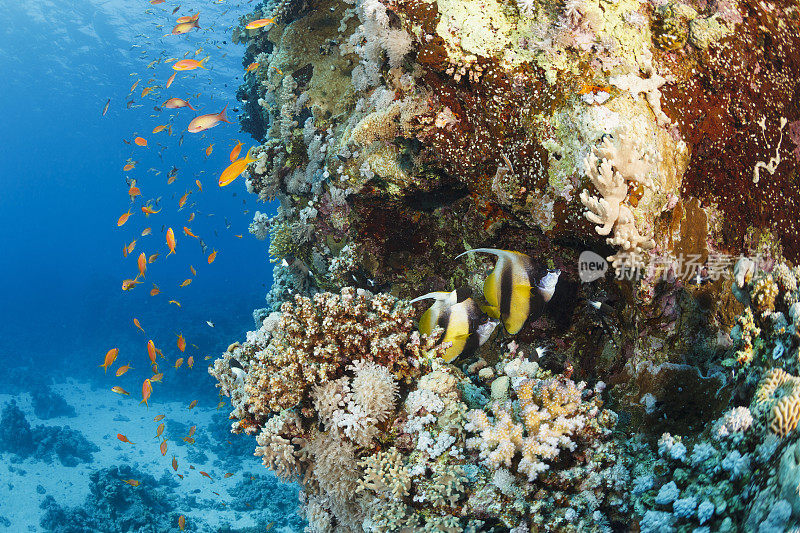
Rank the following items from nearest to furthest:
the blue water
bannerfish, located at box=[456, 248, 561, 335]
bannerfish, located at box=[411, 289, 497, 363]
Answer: bannerfish, located at box=[456, 248, 561, 335]
bannerfish, located at box=[411, 289, 497, 363]
the blue water

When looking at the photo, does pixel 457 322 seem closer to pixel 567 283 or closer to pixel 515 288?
pixel 515 288

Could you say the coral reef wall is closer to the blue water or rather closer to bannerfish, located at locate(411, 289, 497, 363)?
bannerfish, located at locate(411, 289, 497, 363)

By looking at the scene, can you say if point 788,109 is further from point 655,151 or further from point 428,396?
point 428,396

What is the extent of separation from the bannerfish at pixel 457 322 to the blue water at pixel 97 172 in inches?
196

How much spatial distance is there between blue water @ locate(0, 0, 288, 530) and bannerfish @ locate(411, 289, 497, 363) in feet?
16.3

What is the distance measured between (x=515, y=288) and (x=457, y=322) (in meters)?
0.75

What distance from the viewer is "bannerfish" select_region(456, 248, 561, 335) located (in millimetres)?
2646

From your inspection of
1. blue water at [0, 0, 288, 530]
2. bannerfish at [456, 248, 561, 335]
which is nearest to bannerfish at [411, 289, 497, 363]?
bannerfish at [456, 248, 561, 335]

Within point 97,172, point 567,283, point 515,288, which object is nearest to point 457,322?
point 515,288

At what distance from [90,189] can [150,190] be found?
14733 millimetres

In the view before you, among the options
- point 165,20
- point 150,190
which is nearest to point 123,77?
point 165,20

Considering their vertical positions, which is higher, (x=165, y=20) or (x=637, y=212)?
(x=165, y=20)

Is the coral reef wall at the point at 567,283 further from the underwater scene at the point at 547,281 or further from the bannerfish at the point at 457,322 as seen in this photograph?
the bannerfish at the point at 457,322

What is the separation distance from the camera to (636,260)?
8.57 ft
